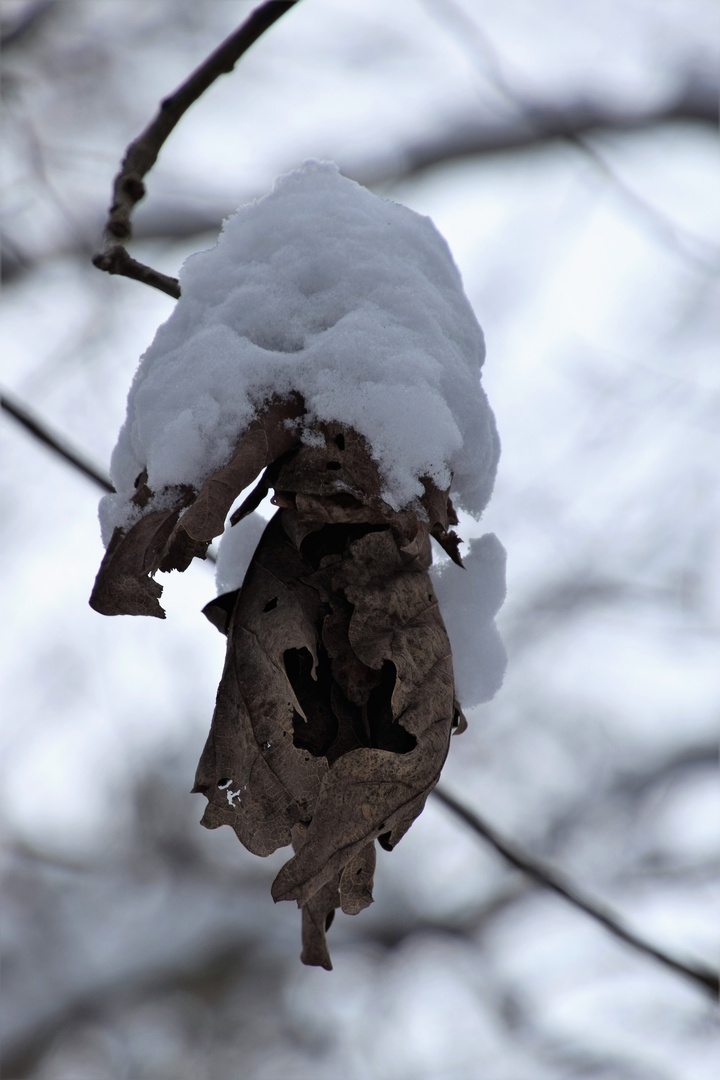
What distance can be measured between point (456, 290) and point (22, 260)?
2375mm

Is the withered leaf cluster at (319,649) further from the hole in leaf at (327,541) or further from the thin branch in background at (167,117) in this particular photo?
the thin branch in background at (167,117)

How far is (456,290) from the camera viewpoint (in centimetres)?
84

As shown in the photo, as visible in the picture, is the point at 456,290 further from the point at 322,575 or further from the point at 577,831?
the point at 577,831

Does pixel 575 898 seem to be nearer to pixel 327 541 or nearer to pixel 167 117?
pixel 327 541

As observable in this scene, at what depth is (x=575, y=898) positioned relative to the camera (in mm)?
1205

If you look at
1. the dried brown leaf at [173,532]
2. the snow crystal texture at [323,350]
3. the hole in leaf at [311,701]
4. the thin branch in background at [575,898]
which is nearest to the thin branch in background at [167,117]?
the snow crystal texture at [323,350]

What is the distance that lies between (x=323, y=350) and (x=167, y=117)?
460 mm

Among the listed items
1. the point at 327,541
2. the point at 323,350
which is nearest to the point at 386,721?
the point at 327,541

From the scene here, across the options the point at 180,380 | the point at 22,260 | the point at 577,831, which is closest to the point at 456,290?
the point at 180,380

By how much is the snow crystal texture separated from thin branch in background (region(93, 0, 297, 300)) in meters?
0.15

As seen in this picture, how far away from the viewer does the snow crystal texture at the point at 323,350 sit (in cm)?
65

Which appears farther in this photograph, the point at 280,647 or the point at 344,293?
the point at 344,293

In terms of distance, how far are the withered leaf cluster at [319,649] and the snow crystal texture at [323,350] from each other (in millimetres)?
23

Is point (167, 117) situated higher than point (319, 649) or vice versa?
point (167, 117)
